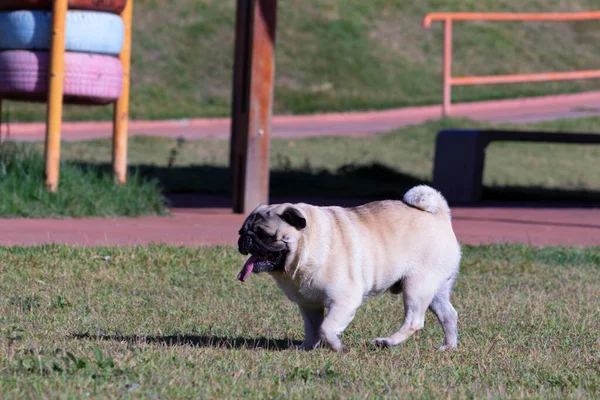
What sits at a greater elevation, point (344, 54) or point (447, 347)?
point (344, 54)

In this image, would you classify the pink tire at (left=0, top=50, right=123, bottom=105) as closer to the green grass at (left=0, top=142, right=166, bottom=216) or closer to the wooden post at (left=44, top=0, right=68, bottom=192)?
the wooden post at (left=44, top=0, right=68, bottom=192)

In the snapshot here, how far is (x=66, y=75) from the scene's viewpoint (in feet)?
35.3

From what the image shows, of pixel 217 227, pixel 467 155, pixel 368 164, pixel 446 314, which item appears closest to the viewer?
pixel 446 314

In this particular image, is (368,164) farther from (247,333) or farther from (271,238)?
(271,238)

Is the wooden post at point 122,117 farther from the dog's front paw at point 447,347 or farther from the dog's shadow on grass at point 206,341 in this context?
the dog's front paw at point 447,347

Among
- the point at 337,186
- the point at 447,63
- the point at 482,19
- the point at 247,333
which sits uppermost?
the point at 482,19

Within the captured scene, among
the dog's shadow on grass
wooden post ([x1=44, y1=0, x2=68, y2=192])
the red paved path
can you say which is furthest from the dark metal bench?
the dog's shadow on grass

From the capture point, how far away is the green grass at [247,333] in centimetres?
485

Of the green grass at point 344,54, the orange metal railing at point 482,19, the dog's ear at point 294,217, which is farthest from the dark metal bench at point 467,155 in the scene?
the green grass at point 344,54

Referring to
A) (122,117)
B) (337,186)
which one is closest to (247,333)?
(122,117)

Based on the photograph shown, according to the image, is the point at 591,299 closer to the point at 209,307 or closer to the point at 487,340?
the point at 487,340

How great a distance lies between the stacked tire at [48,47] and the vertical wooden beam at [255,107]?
1.39m

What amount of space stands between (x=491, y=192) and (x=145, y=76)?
15.3m

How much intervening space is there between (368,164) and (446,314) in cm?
1130
